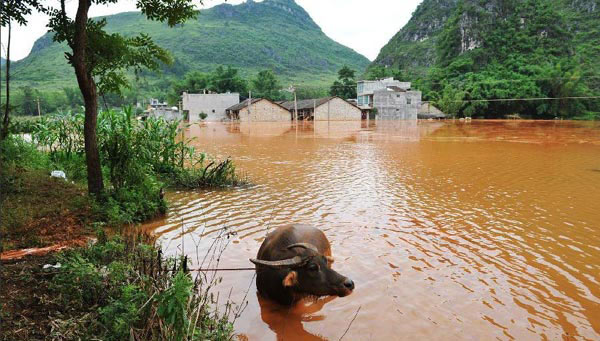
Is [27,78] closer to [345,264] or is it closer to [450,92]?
[450,92]

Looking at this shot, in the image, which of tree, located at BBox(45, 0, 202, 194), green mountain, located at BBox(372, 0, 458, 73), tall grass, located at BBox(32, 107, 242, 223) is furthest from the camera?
green mountain, located at BBox(372, 0, 458, 73)

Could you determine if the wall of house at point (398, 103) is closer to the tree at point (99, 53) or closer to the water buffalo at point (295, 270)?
the tree at point (99, 53)

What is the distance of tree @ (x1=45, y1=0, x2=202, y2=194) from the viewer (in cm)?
630

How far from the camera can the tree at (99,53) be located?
6.30 m

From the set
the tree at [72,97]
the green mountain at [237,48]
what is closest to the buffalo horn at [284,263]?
the tree at [72,97]

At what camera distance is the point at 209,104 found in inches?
2336

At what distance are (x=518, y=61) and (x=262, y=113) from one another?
135 ft

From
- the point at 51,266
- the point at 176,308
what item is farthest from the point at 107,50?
the point at 176,308

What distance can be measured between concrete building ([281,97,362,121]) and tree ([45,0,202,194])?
4724cm

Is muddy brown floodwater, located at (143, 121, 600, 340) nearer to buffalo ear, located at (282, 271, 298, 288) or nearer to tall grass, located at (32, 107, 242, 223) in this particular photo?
buffalo ear, located at (282, 271, 298, 288)

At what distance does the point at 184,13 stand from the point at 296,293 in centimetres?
523

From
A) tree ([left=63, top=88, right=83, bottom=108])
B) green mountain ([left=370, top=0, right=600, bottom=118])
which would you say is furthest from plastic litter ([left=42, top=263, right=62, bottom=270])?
tree ([left=63, top=88, right=83, bottom=108])

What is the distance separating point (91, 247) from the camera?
4445 mm

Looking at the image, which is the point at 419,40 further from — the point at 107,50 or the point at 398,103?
the point at 107,50
